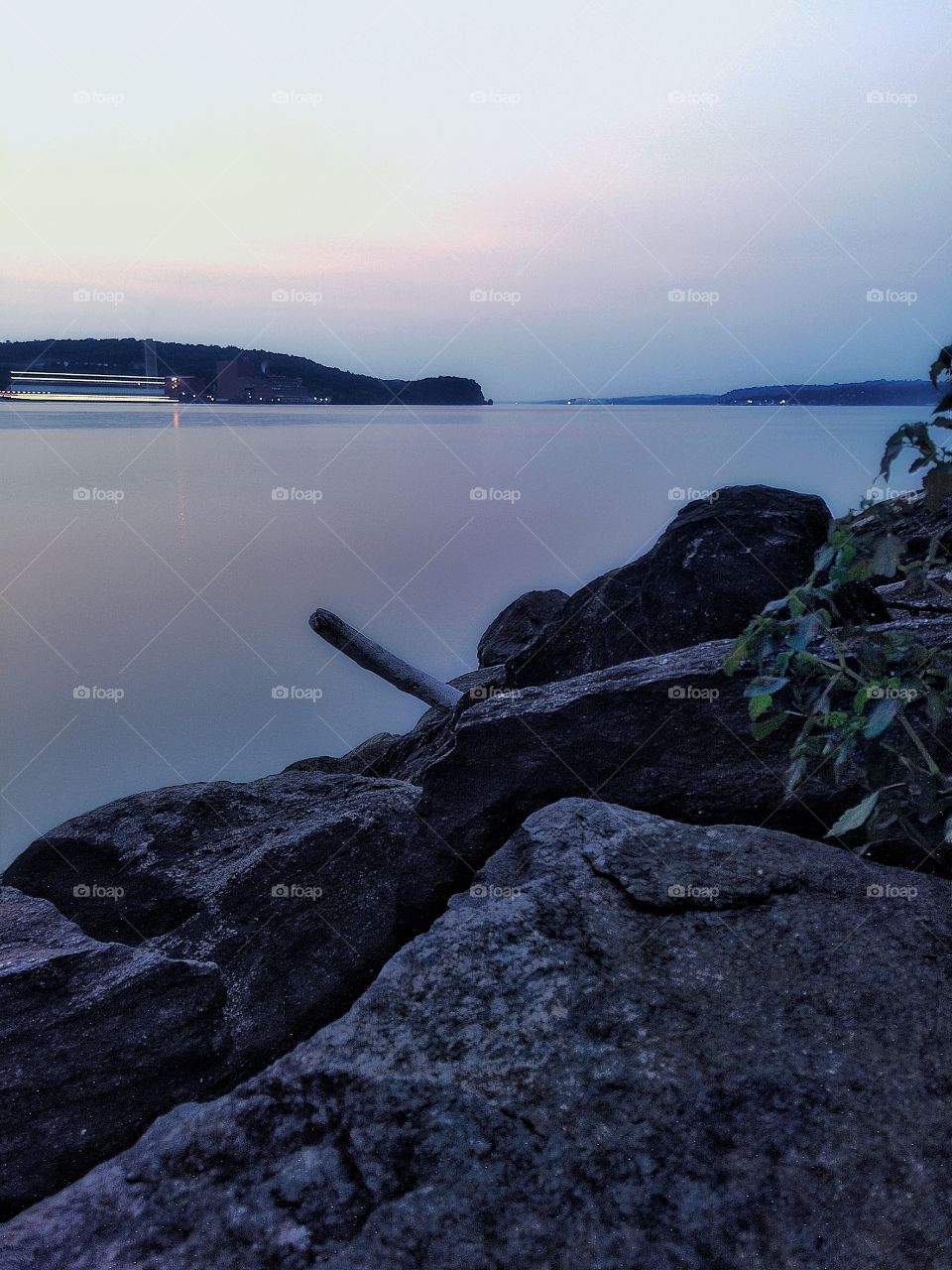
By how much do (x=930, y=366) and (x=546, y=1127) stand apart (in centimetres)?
222

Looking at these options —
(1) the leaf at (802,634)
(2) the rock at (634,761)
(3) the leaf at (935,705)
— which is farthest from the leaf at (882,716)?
(2) the rock at (634,761)

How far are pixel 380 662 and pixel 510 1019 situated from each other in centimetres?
528

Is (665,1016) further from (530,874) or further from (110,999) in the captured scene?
(110,999)

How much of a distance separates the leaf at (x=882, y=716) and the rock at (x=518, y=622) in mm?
6047

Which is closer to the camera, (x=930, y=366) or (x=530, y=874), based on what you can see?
(x=930, y=366)

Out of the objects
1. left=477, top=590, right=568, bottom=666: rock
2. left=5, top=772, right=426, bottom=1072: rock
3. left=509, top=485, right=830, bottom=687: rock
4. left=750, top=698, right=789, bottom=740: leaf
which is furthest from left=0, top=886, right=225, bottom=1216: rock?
left=477, top=590, right=568, bottom=666: rock

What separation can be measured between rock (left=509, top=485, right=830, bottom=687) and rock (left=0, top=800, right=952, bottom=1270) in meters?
2.46

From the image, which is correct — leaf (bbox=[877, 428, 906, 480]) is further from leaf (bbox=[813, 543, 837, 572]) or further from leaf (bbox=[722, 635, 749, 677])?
leaf (bbox=[722, 635, 749, 677])

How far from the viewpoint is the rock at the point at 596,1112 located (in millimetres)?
2072

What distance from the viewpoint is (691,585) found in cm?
545

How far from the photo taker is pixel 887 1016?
2602 mm

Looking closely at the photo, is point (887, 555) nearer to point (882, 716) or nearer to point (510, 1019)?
point (882, 716)

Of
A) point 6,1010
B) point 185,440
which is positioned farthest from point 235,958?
point 185,440

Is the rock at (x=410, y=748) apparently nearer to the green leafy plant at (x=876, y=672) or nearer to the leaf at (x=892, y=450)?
the green leafy plant at (x=876, y=672)
